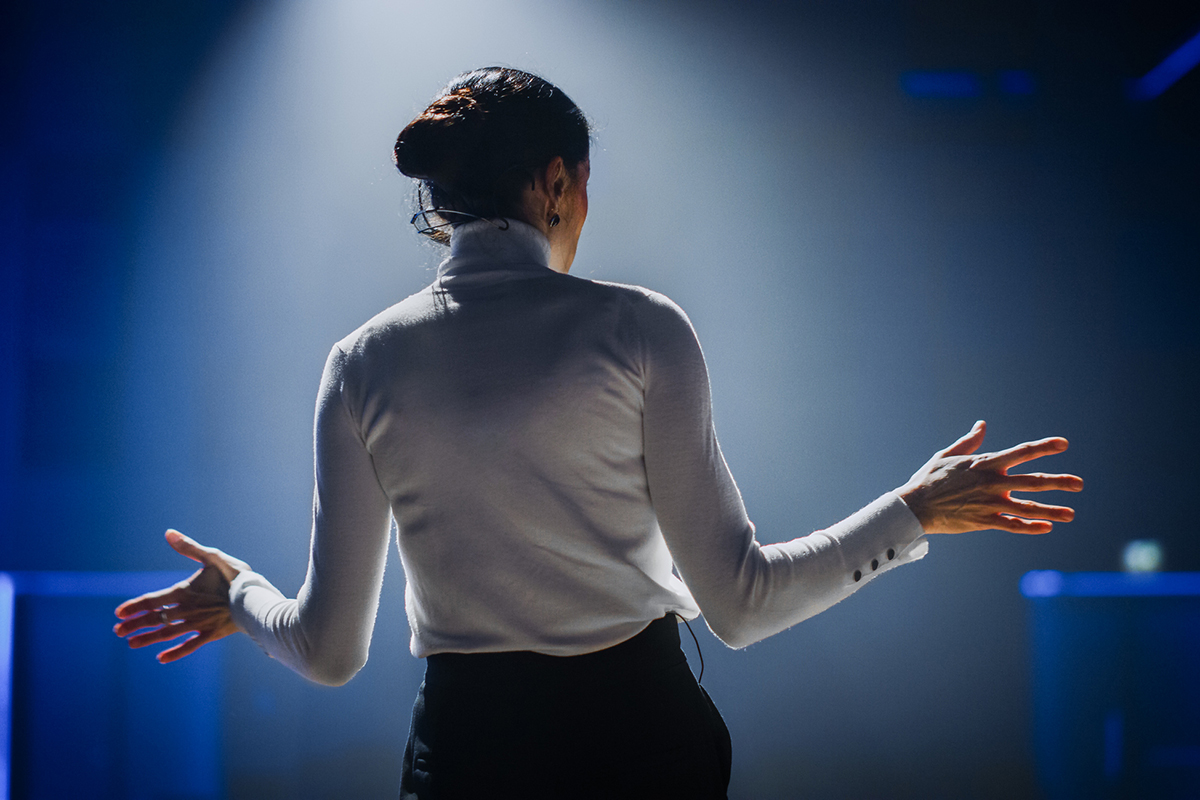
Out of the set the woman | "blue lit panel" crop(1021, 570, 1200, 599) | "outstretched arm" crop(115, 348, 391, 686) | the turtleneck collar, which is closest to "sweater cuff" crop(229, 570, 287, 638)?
"outstretched arm" crop(115, 348, 391, 686)

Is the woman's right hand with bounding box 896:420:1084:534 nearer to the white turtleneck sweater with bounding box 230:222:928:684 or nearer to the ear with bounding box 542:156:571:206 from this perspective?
the white turtleneck sweater with bounding box 230:222:928:684

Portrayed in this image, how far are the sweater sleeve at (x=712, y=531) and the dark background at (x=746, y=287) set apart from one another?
1.33 meters

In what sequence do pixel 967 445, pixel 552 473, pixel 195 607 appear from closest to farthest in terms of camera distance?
pixel 552 473 → pixel 967 445 → pixel 195 607

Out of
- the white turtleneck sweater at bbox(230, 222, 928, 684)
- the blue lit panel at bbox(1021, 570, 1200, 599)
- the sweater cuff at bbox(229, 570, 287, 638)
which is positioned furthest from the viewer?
the blue lit panel at bbox(1021, 570, 1200, 599)

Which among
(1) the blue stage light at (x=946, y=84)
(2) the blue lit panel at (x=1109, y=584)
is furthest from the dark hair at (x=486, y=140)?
(2) the blue lit panel at (x=1109, y=584)

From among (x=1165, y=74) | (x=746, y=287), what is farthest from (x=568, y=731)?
(x=1165, y=74)

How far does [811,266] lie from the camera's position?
1.95 meters

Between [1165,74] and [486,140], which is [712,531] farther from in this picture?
[1165,74]

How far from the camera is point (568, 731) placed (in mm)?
594

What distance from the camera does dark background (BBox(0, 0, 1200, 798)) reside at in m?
1.92

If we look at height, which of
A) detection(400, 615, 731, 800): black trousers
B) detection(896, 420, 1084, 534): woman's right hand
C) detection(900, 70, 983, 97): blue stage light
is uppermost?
detection(900, 70, 983, 97): blue stage light

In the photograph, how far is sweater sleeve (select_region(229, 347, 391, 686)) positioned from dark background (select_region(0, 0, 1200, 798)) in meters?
1.30

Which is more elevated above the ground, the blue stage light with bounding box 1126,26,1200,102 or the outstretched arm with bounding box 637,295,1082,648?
the blue stage light with bounding box 1126,26,1200,102

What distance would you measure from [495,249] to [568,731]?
0.40m
